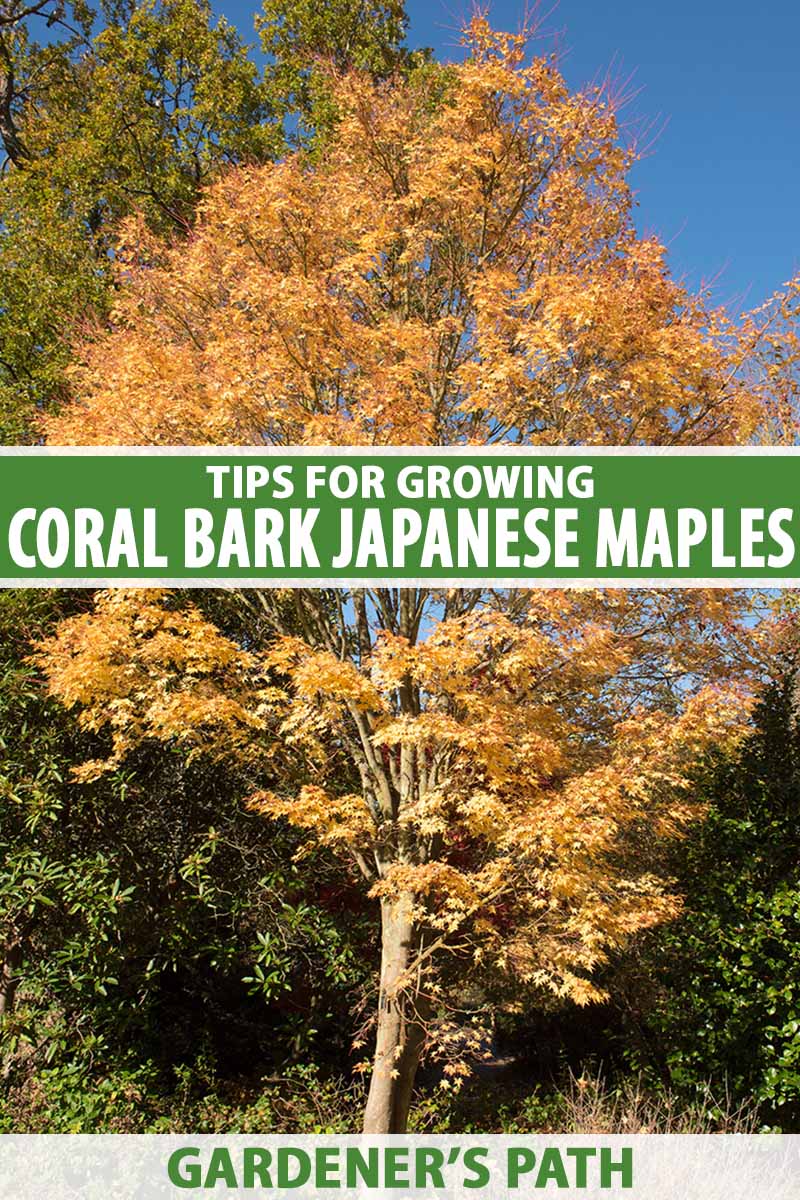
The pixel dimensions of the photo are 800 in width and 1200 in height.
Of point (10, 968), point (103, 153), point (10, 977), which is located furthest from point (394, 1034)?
point (103, 153)

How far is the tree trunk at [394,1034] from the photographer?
24.4ft

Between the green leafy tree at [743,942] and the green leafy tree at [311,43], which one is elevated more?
the green leafy tree at [311,43]

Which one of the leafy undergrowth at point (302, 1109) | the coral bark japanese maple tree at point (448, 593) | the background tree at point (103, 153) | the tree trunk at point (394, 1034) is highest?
the background tree at point (103, 153)

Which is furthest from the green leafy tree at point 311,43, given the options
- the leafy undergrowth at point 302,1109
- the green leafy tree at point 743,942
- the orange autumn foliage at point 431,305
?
the leafy undergrowth at point 302,1109

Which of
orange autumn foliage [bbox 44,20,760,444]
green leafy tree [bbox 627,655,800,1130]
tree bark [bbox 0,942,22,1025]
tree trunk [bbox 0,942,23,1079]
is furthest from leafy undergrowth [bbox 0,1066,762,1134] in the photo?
orange autumn foliage [bbox 44,20,760,444]

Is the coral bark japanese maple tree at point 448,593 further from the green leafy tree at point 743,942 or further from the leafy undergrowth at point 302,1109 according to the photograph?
the leafy undergrowth at point 302,1109

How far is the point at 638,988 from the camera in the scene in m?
10.9

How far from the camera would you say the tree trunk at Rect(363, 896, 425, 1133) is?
7445 millimetres

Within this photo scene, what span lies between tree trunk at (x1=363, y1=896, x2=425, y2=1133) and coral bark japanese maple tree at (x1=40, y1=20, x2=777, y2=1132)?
0.09 ft

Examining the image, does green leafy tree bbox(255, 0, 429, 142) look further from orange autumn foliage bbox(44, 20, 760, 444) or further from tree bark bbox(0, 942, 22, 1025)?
tree bark bbox(0, 942, 22, 1025)

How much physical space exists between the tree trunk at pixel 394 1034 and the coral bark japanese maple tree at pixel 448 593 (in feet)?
0.09

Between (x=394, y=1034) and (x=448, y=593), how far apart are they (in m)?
3.82

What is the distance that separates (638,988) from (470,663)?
22.1ft

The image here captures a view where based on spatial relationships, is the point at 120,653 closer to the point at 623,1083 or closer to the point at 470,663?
the point at 470,663
